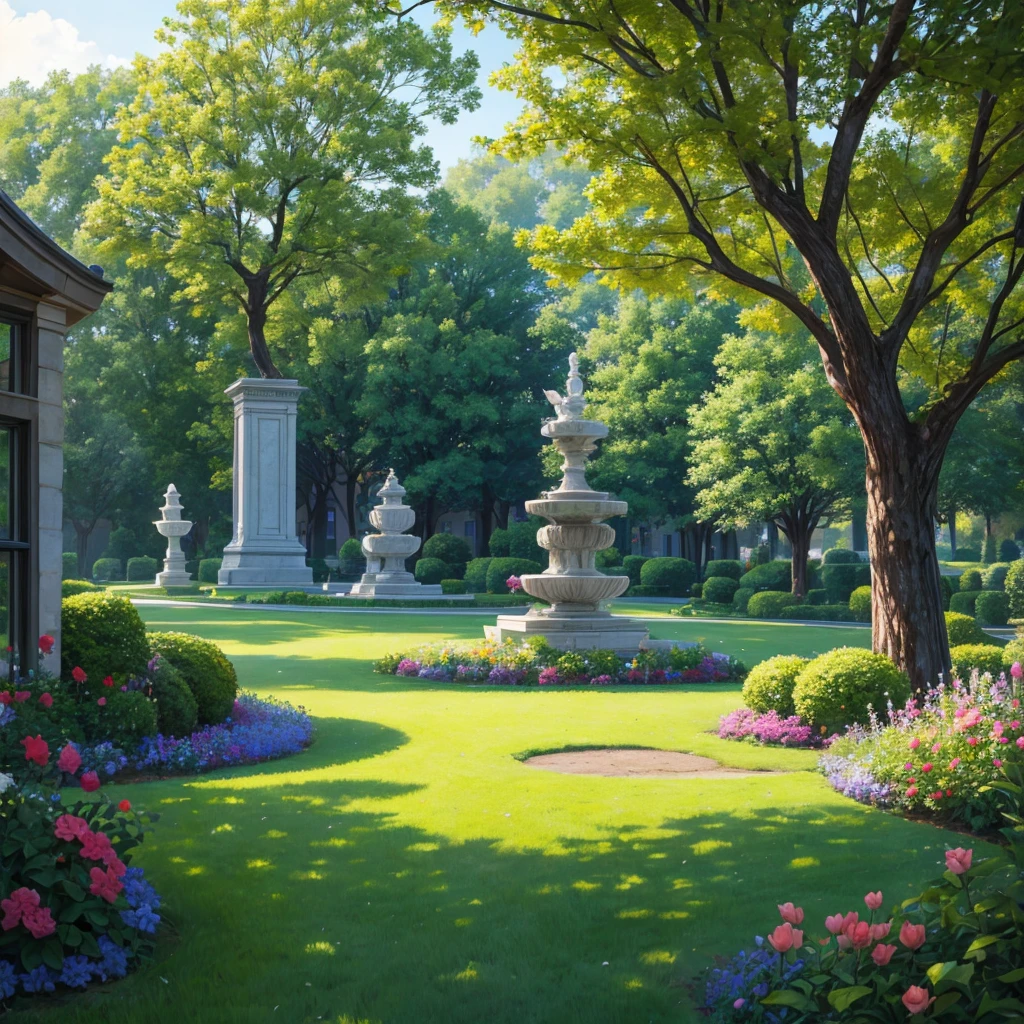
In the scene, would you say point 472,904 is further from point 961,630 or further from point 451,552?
point 451,552

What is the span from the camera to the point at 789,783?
8680 millimetres

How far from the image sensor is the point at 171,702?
9719 millimetres

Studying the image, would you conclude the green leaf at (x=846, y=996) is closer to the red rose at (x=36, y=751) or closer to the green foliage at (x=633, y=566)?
the red rose at (x=36, y=751)

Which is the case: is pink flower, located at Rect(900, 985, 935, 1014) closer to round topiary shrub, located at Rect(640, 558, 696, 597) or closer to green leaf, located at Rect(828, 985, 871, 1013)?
green leaf, located at Rect(828, 985, 871, 1013)

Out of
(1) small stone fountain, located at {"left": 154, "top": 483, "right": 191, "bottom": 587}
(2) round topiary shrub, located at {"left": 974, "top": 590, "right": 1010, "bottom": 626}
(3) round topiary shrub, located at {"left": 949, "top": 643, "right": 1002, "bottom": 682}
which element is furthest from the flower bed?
(1) small stone fountain, located at {"left": 154, "top": 483, "right": 191, "bottom": 587}

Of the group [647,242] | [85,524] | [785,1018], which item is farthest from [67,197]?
[785,1018]

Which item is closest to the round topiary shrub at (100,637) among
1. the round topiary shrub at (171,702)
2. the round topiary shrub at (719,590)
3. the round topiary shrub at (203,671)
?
the round topiary shrub at (171,702)

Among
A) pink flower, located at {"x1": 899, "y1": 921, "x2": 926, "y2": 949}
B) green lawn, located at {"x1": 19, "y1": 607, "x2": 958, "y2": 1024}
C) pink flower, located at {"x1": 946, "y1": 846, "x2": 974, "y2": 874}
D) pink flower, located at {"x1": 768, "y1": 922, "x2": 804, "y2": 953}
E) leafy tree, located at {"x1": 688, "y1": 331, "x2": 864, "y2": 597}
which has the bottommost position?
green lawn, located at {"x1": 19, "y1": 607, "x2": 958, "y2": 1024}

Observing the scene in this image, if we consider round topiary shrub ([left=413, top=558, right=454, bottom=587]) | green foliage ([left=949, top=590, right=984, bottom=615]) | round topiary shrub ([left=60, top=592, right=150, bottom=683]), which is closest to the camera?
round topiary shrub ([left=60, top=592, right=150, bottom=683])

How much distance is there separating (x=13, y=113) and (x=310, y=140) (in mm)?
28165

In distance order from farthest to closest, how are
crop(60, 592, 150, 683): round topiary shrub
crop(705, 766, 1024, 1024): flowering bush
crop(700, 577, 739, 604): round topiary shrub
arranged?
crop(700, 577, 739, 604): round topiary shrub, crop(60, 592, 150, 683): round topiary shrub, crop(705, 766, 1024, 1024): flowering bush

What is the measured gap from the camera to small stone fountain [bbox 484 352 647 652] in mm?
17359

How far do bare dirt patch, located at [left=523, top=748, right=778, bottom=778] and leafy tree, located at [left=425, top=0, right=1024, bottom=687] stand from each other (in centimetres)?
239

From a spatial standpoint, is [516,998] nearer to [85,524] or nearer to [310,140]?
[310,140]
